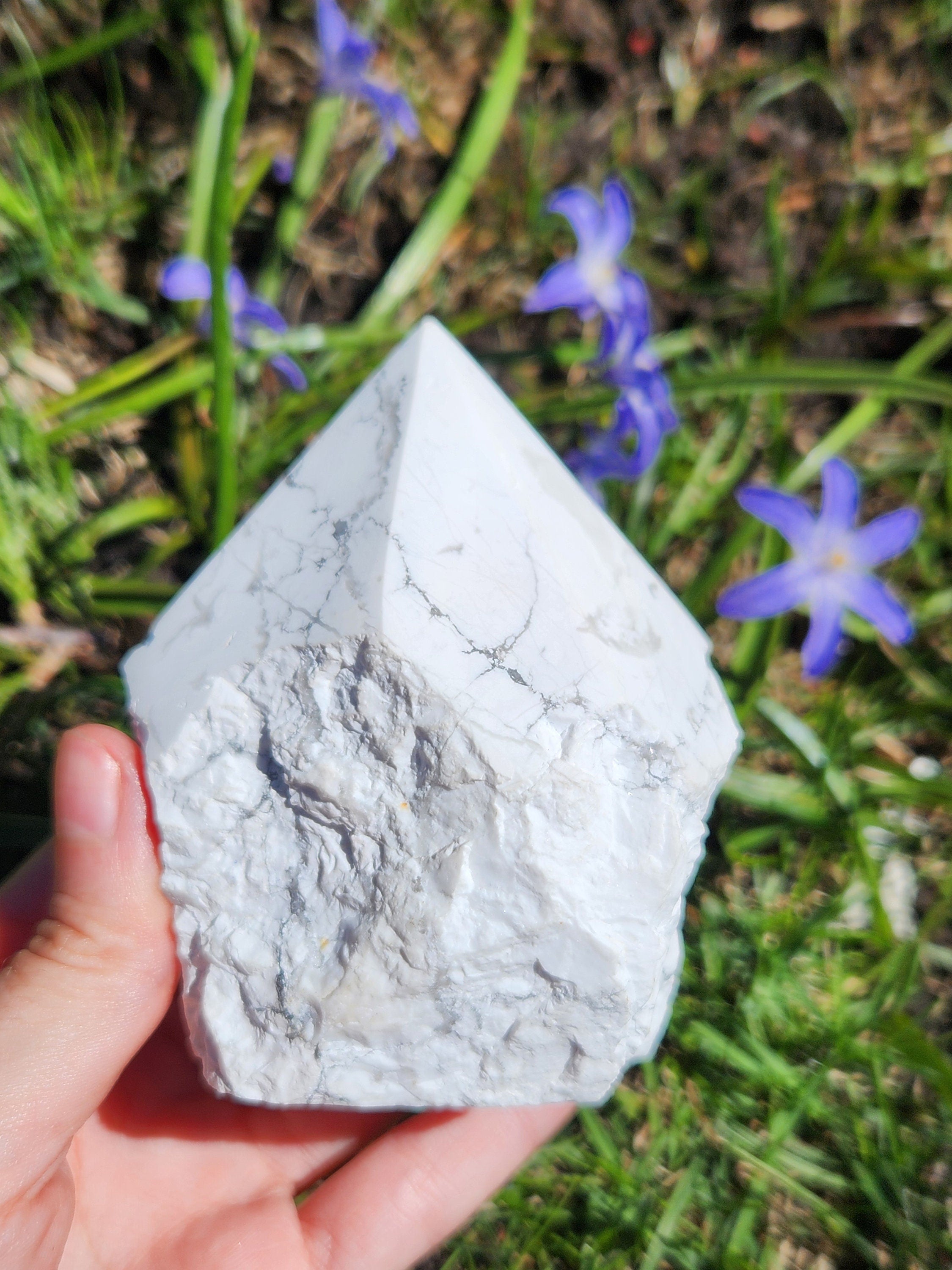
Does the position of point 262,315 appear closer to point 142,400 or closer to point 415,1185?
point 142,400

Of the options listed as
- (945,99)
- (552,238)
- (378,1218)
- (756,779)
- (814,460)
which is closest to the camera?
(378,1218)

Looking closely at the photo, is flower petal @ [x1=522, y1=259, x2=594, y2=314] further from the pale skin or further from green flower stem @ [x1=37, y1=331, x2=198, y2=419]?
the pale skin

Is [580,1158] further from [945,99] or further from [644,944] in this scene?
[945,99]

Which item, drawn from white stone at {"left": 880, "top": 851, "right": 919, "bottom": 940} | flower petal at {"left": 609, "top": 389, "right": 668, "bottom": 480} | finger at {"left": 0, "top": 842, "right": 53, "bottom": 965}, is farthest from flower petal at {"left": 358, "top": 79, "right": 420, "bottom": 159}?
white stone at {"left": 880, "top": 851, "right": 919, "bottom": 940}

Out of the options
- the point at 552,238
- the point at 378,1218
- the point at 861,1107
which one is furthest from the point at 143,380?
the point at 861,1107

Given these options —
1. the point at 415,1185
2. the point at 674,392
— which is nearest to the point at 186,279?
the point at 674,392
